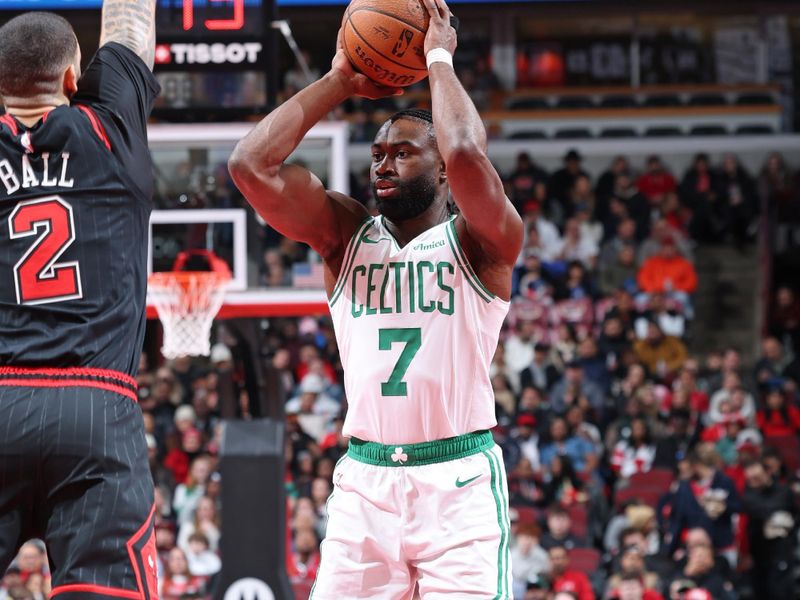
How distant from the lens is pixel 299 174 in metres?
4.53

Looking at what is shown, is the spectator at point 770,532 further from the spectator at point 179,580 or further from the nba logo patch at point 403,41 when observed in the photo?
the nba logo patch at point 403,41

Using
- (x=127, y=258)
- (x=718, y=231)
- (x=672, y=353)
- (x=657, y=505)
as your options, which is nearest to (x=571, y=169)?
(x=718, y=231)

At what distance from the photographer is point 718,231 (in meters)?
17.0

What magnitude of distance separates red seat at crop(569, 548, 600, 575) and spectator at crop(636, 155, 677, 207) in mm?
7050

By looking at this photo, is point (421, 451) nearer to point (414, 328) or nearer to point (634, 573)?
point (414, 328)

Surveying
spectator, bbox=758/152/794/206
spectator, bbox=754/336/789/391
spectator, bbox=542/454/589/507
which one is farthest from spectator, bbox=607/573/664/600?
spectator, bbox=758/152/794/206

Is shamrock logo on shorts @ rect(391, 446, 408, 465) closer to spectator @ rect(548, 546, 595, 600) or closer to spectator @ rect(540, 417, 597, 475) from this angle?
spectator @ rect(548, 546, 595, 600)

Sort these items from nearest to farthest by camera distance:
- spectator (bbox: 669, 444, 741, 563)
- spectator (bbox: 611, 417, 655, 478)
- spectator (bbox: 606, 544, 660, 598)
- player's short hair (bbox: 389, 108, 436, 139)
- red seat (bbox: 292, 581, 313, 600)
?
1. player's short hair (bbox: 389, 108, 436, 139)
2. spectator (bbox: 606, 544, 660, 598)
3. red seat (bbox: 292, 581, 313, 600)
4. spectator (bbox: 669, 444, 741, 563)
5. spectator (bbox: 611, 417, 655, 478)

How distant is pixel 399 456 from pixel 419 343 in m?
0.41

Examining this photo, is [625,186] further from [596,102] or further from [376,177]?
[376,177]

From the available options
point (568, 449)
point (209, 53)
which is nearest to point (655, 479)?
point (568, 449)

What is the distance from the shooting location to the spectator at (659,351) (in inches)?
561

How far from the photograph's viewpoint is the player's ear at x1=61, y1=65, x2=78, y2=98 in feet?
12.4

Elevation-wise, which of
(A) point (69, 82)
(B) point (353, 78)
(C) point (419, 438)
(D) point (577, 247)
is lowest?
(C) point (419, 438)
